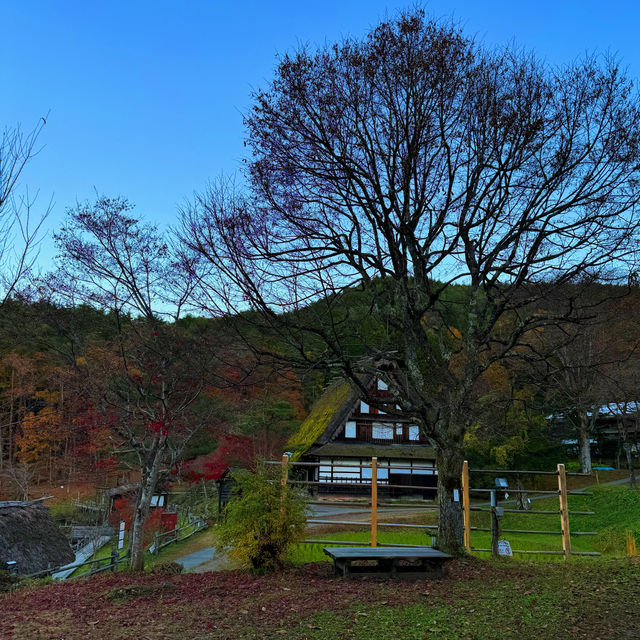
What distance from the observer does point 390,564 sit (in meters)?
7.49

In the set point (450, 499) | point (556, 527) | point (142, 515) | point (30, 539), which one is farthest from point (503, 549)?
point (30, 539)

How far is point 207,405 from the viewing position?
15.7 meters

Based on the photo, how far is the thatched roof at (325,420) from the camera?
29906mm

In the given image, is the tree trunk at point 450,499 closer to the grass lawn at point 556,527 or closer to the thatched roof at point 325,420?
the grass lawn at point 556,527

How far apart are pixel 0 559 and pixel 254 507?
12.3m

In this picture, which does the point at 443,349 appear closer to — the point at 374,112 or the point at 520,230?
the point at 520,230

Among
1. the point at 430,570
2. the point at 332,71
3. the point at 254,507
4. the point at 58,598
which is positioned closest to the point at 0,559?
the point at 58,598

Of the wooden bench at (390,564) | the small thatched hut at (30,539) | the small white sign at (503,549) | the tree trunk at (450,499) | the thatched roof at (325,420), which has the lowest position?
the small thatched hut at (30,539)

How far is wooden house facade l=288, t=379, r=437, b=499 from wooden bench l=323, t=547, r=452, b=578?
21.8 m

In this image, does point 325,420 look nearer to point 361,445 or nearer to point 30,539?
point 361,445

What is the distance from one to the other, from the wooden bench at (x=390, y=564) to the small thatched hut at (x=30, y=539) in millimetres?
12678

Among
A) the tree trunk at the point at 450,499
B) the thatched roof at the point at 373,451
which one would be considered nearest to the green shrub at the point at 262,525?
the tree trunk at the point at 450,499

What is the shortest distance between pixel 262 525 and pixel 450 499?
282cm

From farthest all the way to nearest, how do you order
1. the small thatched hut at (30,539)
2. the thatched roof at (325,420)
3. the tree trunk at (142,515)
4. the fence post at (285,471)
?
the thatched roof at (325,420) < the small thatched hut at (30,539) < the tree trunk at (142,515) < the fence post at (285,471)
